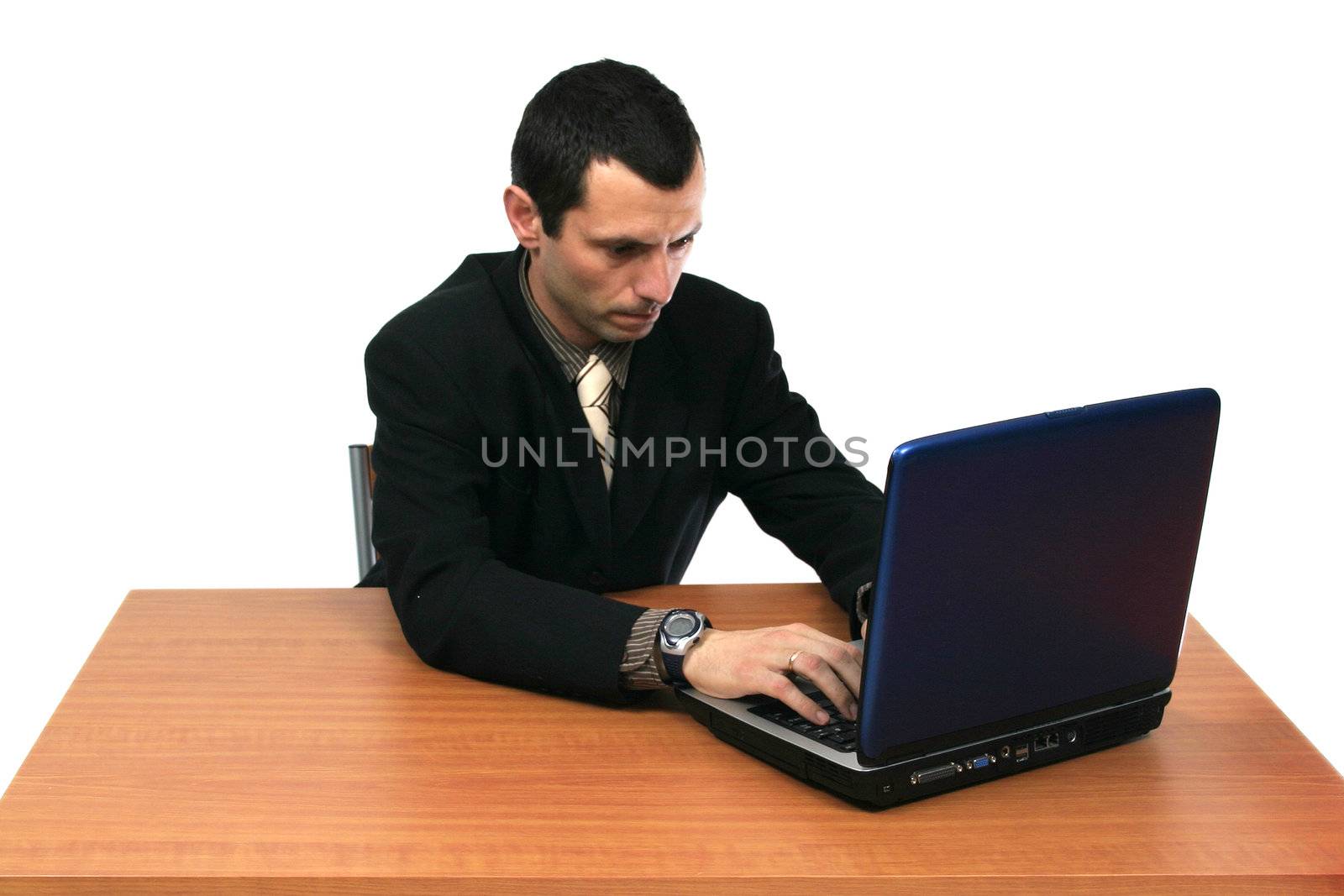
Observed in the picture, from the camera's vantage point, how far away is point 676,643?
1.84m

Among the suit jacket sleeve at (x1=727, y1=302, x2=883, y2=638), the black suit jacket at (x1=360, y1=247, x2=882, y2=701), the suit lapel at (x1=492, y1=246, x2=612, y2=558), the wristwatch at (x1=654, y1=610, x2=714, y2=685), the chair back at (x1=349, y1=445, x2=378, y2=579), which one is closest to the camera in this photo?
the wristwatch at (x1=654, y1=610, x2=714, y2=685)

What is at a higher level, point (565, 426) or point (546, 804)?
point (565, 426)

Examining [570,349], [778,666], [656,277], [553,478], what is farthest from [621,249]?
[778,666]

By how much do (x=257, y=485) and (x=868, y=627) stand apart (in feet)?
9.93

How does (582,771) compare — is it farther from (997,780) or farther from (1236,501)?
(1236,501)

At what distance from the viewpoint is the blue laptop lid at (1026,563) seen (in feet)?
4.84

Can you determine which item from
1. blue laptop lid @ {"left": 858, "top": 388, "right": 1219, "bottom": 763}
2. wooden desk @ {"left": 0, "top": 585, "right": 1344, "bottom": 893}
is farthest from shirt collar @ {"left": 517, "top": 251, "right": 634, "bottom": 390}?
blue laptop lid @ {"left": 858, "top": 388, "right": 1219, "bottom": 763}

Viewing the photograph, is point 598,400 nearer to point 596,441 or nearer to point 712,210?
point 596,441

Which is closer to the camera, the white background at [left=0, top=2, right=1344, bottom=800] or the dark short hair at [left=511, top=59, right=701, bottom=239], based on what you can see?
the dark short hair at [left=511, top=59, right=701, bottom=239]

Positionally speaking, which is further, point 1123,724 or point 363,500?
point 363,500

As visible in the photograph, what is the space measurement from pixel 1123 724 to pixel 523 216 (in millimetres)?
1014

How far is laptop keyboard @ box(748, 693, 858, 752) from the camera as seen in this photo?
1.65m

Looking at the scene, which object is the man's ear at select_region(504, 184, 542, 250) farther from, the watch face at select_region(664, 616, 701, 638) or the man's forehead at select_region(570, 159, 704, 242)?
the watch face at select_region(664, 616, 701, 638)

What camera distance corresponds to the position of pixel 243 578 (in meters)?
4.27
